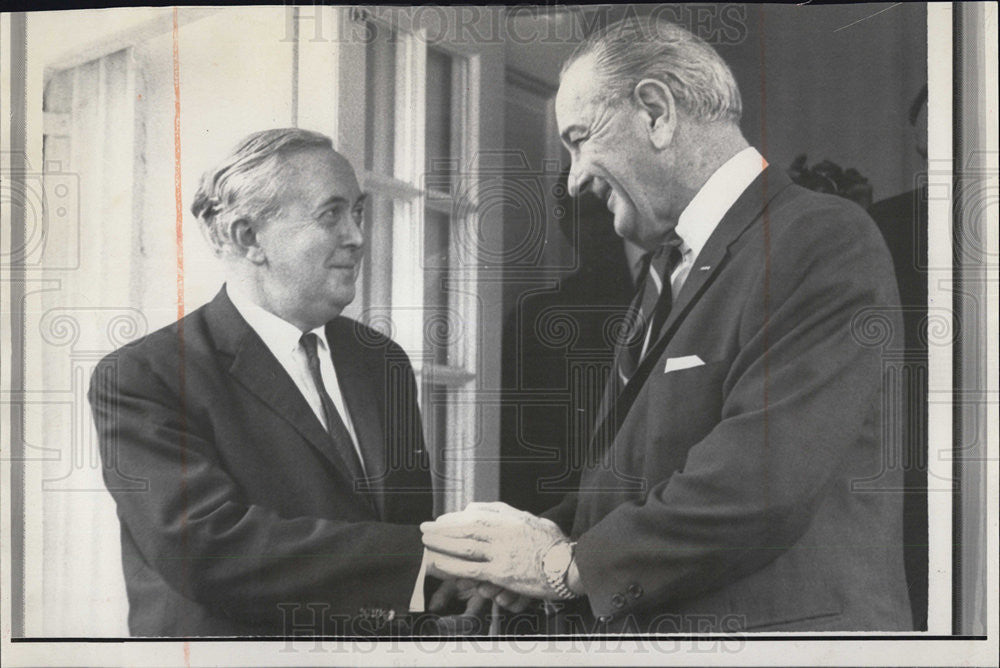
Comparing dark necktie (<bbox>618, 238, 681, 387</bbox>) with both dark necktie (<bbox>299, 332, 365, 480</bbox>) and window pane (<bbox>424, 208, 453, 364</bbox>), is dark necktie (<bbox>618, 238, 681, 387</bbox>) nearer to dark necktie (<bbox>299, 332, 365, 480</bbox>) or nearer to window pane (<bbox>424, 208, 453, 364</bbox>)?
window pane (<bbox>424, 208, 453, 364</bbox>)

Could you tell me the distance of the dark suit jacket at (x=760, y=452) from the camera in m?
3.55

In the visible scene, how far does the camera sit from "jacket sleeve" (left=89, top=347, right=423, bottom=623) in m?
3.60

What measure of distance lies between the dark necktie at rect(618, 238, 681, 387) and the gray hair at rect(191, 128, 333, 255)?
1.16 metres

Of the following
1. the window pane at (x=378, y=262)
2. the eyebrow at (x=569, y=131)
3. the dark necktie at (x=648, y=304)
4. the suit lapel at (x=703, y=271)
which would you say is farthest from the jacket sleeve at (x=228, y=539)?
the eyebrow at (x=569, y=131)

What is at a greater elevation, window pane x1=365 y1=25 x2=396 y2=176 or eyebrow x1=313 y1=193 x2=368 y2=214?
window pane x1=365 y1=25 x2=396 y2=176

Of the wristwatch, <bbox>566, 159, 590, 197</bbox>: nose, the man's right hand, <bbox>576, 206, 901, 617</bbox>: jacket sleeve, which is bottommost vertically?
the man's right hand

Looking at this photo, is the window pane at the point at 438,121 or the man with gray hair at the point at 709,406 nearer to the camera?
the man with gray hair at the point at 709,406

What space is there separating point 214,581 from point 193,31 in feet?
6.18

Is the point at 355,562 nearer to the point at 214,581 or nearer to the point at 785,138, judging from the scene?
the point at 214,581

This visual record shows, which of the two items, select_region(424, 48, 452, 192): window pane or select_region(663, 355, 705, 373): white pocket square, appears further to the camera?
select_region(424, 48, 452, 192): window pane

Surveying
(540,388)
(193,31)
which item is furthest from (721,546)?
(193,31)

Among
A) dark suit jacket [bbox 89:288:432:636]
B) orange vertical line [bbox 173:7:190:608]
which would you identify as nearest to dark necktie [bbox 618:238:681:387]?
dark suit jacket [bbox 89:288:432:636]

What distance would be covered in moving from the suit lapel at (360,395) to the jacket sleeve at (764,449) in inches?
30.0

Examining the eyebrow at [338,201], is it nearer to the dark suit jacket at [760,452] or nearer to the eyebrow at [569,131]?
the eyebrow at [569,131]
